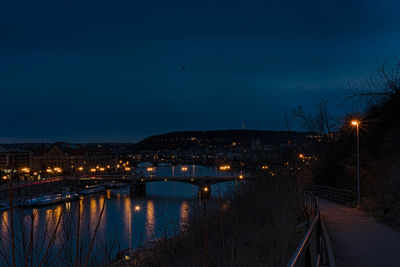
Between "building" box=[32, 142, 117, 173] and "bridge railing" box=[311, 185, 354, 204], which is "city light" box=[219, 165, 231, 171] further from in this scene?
"building" box=[32, 142, 117, 173]

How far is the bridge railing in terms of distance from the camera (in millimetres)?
19984

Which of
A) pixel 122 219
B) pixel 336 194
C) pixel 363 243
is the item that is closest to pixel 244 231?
pixel 363 243

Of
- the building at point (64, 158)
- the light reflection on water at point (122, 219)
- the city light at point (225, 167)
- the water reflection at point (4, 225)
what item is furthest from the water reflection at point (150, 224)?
the building at point (64, 158)

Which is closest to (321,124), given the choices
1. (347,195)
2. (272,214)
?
(347,195)

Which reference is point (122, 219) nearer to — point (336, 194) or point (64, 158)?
point (336, 194)

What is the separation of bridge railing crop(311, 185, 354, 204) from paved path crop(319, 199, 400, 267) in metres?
6.92

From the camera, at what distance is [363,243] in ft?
29.2

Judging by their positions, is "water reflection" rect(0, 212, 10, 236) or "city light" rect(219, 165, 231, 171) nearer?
"water reflection" rect(0, 212, 10, 236)

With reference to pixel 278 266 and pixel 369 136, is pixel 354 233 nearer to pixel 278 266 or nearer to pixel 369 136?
pixel 278 266

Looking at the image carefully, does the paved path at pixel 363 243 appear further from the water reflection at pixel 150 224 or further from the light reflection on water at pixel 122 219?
the water reflection at pixel 150 224

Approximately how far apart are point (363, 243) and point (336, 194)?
44.1 ft

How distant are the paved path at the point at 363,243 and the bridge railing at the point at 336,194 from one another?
22.7ft

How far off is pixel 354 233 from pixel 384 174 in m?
9.02

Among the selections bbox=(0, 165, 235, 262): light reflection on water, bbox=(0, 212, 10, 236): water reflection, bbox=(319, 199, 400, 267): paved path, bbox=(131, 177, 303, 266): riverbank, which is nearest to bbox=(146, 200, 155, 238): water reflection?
bbox=(0, 165, 235, 262): light reflection on water
